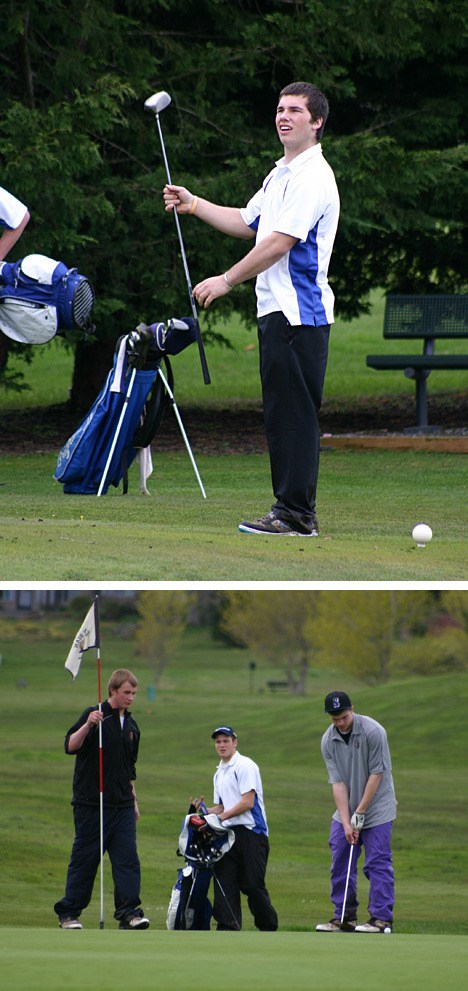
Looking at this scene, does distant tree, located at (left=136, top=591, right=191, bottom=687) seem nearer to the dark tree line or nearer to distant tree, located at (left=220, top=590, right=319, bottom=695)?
distant tree, located at (left=220, top=590, right=319, bottom=695)

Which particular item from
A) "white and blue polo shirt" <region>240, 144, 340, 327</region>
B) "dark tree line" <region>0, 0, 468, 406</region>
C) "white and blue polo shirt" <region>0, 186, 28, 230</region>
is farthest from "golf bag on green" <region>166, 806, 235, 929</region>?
"dark tree line" <region>0, 0, 468, 406</region>

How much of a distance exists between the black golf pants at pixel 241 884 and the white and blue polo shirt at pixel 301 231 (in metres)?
2.77

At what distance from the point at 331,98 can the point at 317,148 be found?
32.6 ft

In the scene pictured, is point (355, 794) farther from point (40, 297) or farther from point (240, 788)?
point (40, 297)

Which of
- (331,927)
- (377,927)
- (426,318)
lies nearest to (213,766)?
(426,318)

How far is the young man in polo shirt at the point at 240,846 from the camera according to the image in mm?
8117

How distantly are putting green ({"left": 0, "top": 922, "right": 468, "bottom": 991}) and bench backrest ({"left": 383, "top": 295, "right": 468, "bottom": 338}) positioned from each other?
11.9m

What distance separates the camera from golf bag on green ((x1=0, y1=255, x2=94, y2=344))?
10297mm

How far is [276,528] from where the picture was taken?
8398 millimetres

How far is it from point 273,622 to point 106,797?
9.68 metres

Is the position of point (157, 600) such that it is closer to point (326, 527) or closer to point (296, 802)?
point (296, 802)

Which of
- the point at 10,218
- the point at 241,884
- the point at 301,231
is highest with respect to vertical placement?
the point at 10,218

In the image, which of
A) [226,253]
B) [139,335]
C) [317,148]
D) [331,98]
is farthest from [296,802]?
[317,148]

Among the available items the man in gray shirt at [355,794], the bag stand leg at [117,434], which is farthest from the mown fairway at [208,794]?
the bag stand leg at [117,434]
